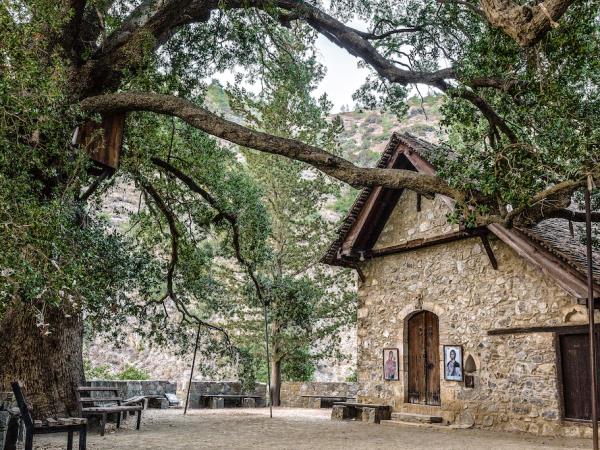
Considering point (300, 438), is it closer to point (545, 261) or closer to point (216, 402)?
point (545, 261)

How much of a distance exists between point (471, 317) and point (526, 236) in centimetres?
209

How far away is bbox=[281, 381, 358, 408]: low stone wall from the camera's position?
1850 cm

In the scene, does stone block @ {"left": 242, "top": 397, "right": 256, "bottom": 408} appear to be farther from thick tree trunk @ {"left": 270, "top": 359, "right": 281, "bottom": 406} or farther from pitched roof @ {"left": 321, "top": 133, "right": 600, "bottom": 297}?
pitched roof @ {"left": 321, "top": 133, "right": 600, "bottom": 297}

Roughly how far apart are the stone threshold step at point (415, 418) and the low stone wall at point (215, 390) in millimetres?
6315

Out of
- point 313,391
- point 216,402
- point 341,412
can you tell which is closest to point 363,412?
point 341,412

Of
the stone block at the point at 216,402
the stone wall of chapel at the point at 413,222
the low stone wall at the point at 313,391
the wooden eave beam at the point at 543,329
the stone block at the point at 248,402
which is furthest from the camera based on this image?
the low stone wall at the point at 313,391

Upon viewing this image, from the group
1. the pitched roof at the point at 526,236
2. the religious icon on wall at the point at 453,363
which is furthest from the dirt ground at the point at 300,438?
the pitched roof at the point at 526,236

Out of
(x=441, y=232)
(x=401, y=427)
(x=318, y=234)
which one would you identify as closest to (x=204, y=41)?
(x=441, y=232)

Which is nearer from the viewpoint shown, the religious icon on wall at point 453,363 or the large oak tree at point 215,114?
the large oak tree at point 215,114

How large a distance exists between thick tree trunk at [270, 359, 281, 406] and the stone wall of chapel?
864 centimetres

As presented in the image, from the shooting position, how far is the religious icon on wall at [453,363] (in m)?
10.4

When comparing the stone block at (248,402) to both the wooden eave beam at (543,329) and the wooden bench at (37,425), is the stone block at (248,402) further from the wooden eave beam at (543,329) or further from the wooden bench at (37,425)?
the wooden bench at (37,425)

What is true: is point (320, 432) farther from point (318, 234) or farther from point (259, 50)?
point (318, 234)

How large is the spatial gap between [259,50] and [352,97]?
6.31 feet
